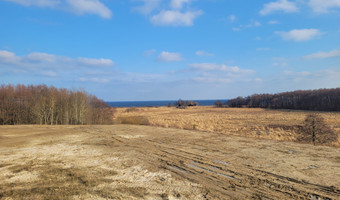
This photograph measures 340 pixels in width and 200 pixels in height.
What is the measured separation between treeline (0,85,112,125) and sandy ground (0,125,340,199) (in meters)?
14.1

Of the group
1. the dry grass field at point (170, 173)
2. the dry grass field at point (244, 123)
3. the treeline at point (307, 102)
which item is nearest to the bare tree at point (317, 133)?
the dry grass field at point (244, 123)

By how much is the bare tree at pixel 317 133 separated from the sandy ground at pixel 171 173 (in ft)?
13.9

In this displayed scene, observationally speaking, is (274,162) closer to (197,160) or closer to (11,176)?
(197,160)

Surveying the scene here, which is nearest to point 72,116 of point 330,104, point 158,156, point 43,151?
point 43,151

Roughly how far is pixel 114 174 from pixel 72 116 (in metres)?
20.1

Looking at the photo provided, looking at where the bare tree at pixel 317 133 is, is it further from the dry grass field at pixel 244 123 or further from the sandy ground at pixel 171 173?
the sandy ground at pixel 171 173

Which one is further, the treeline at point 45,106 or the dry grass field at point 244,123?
the treeline at point 45,106

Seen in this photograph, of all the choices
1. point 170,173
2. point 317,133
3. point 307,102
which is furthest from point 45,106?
point 307,102

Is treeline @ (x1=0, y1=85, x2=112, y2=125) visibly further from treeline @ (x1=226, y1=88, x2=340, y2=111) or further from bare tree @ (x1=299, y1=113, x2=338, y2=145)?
treeline @ (x1=226, y1=88, x2=340, y2=111)

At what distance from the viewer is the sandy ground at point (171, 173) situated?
16.1ft

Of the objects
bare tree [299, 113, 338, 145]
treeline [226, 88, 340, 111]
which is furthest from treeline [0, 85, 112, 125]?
treeline [226, 88, 340, 111]

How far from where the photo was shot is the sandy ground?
193 inches

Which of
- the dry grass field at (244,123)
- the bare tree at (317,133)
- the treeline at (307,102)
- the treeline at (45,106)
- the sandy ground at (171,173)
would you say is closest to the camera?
the sandy ground at (171,173)

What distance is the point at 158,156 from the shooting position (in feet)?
27.8
